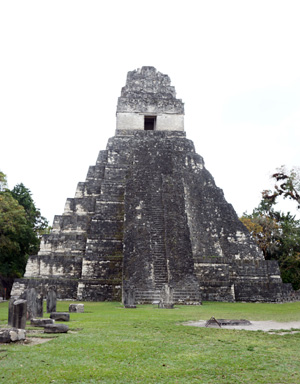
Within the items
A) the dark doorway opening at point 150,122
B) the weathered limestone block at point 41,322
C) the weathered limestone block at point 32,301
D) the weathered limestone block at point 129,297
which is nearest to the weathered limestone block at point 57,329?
the weathered limestone block at point 41,322

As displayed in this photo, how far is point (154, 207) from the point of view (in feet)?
52.7

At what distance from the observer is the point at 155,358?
4.07 m

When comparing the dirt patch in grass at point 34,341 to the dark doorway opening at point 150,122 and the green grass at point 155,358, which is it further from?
the dark doorway opening at point 150,122

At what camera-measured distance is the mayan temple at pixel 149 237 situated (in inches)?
534

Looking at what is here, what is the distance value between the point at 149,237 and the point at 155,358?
1054 cm

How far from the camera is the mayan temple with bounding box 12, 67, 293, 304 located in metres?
13.6

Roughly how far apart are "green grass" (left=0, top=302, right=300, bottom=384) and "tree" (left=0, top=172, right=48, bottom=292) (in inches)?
581

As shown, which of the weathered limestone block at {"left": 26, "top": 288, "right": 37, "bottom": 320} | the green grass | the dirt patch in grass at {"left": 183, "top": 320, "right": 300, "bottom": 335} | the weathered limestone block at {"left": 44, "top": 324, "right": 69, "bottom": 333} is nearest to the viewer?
the green grass

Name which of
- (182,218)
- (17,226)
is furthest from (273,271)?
(17,226)

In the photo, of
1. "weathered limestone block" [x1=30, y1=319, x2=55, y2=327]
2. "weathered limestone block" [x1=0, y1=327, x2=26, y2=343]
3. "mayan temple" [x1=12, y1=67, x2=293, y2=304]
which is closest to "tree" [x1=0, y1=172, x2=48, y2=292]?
"mayan temple" [x1=12, y1=67, x2=293, y2=304]

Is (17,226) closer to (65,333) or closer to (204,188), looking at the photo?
(204,188)

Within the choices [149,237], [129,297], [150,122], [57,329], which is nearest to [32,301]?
[57,329]

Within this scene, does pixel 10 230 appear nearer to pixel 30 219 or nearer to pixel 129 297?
pixel 30 219

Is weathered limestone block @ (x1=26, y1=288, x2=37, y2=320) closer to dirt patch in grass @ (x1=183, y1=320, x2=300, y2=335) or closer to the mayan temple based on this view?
dirt patch in grass @ (x1=183, y1=320, x2=300, y2=335)
